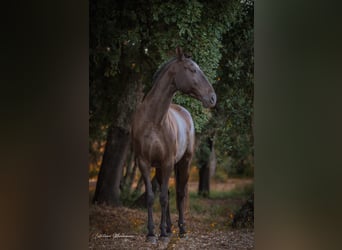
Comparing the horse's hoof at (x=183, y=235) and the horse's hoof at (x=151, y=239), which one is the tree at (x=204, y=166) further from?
the horse's hoof at (x=151, y=239)

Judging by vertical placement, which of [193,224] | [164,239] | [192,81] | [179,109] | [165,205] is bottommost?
[164,239]

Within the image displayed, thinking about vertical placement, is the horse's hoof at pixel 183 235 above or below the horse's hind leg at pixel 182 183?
below

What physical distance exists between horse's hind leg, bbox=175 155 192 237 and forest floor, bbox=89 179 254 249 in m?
0.04

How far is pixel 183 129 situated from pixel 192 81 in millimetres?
421

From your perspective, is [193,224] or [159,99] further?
[159,99]

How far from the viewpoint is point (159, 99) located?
14.8ft

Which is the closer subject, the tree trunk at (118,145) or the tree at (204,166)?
the tree at (204,166)

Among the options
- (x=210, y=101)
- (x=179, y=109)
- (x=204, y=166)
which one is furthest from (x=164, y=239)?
(x=210, y=101)

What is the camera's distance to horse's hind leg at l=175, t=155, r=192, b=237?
4.40 m

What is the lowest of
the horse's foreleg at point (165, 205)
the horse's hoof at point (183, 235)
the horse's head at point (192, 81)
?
the horse's hoof at point (183, 235)

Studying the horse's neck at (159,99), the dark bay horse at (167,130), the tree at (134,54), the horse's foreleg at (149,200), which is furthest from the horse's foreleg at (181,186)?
the horse's neck at (159,99)

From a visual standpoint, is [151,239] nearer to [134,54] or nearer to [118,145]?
[118,145]

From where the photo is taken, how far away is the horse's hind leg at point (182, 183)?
4.40m
